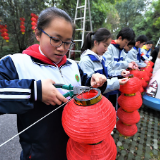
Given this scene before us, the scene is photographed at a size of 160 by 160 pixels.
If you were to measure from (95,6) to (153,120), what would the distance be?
33.1 feet

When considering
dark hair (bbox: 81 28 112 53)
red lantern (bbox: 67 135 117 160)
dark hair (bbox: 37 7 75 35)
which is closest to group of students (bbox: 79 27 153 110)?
dark hair (bbox: 81 28 112 53)

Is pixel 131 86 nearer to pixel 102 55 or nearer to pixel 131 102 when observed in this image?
pixel 131 102

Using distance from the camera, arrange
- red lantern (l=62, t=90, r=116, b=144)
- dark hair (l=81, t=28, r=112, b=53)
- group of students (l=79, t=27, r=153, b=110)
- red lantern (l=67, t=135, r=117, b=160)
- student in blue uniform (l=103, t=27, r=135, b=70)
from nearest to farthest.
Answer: red lantern (l=62, t=90, r=116, b=144) → red lantern (l=67, t=135, r=117, b=160) → group of students (l=79, t=27, r=153, b=110) → dark hair (l=81, t=28, r=112, b=53) → student in blue uniform (l=103, t=27, r=135, b=70)

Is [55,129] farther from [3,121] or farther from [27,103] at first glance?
[3,121]

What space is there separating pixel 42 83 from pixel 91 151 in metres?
0.60

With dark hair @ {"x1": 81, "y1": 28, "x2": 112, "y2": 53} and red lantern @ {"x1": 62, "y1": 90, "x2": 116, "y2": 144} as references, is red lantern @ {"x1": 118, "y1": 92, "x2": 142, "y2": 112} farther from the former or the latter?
red lantern @ {"x1": 62, "y1": 90, "x2": 116, "y2": 144}

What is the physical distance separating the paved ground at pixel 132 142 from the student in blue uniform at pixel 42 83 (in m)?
1.41

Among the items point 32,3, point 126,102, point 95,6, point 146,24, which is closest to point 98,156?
point 126,102

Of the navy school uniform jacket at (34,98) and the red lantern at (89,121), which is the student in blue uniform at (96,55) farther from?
the red lantern at (89,121)

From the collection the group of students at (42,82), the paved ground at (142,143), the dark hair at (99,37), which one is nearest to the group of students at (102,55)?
the dark hair at (99,37)

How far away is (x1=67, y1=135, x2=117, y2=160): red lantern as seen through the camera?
0.77m

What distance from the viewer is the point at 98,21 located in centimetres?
1036

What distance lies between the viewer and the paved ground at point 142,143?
1.97 metres

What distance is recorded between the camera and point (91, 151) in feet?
2.52
